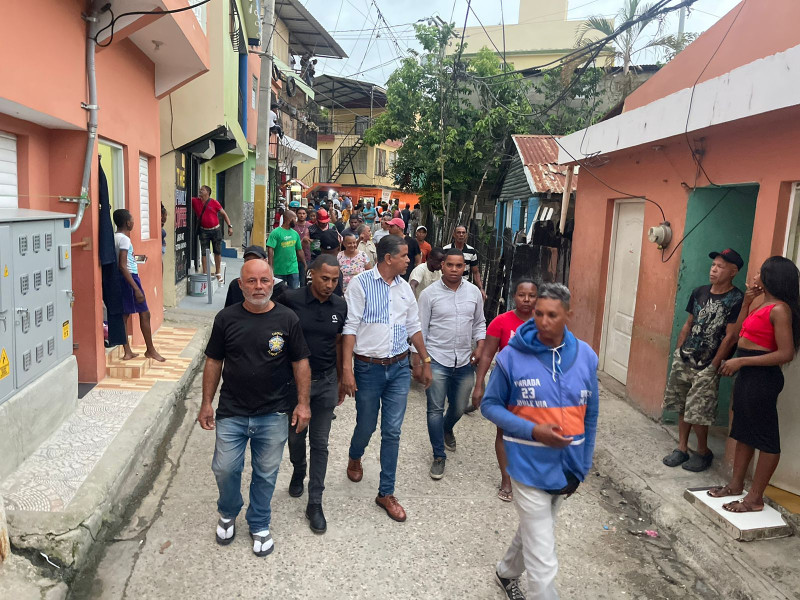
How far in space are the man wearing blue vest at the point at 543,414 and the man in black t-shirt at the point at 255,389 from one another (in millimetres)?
1277

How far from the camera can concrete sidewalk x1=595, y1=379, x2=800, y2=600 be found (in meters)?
3.65

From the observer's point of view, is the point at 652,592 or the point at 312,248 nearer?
the point at 652,592


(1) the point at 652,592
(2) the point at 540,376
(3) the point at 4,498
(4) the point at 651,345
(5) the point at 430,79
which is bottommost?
(1) the point at 652,592

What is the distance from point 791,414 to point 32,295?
5470 mm

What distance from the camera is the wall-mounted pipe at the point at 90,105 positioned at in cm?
561

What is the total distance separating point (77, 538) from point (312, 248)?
29.6 ft

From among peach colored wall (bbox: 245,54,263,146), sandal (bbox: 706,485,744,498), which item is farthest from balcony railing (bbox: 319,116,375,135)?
sandal (bbox: 706,485,744,498)

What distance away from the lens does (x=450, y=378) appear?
5.02m

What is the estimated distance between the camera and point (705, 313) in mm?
4977

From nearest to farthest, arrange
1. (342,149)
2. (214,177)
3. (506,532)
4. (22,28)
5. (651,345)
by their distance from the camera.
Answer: (506,532) < (22,28) < (651,345) < (214,177) < (342,149)

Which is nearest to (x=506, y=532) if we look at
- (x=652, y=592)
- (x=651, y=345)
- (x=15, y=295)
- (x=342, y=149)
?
(x=652, y=592)

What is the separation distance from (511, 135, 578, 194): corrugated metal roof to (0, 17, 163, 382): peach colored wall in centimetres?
737

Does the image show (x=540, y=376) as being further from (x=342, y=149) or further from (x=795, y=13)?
(x=342, y=149)

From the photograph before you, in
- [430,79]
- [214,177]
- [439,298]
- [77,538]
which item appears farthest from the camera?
[430,79]
